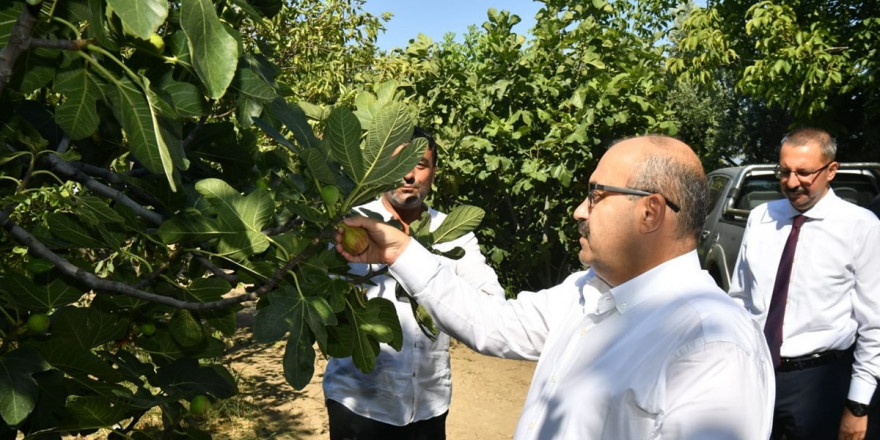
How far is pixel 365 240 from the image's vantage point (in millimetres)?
1807

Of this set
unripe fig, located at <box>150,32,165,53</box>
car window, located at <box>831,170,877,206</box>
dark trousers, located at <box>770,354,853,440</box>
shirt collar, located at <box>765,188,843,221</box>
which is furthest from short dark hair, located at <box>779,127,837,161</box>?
car window, located at <box>831,170,877,206</box>

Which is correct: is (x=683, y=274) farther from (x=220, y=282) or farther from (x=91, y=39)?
(x=91, y=39)

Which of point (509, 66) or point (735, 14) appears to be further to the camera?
point (735, 14)

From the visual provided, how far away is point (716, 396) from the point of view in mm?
1528

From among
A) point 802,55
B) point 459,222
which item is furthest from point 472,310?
point 802,55

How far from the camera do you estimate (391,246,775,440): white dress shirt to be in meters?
1.54

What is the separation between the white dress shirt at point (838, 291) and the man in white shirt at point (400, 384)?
1.72 m

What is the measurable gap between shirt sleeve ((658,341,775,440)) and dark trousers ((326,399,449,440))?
1.76m

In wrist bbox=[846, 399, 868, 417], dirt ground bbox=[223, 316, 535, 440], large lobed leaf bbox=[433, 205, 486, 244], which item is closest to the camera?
large lobed leaf bbox=[433, 205, 486, 244]

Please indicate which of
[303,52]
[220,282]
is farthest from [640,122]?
[220,282]

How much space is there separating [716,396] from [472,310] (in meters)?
0.98

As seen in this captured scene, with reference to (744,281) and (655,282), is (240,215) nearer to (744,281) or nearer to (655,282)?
(655,282)

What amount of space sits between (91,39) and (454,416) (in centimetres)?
544

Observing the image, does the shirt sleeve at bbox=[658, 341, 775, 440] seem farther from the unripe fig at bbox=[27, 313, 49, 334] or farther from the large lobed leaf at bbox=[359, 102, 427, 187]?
the unripe fig at bbox=[27, 313, 49, 334]
